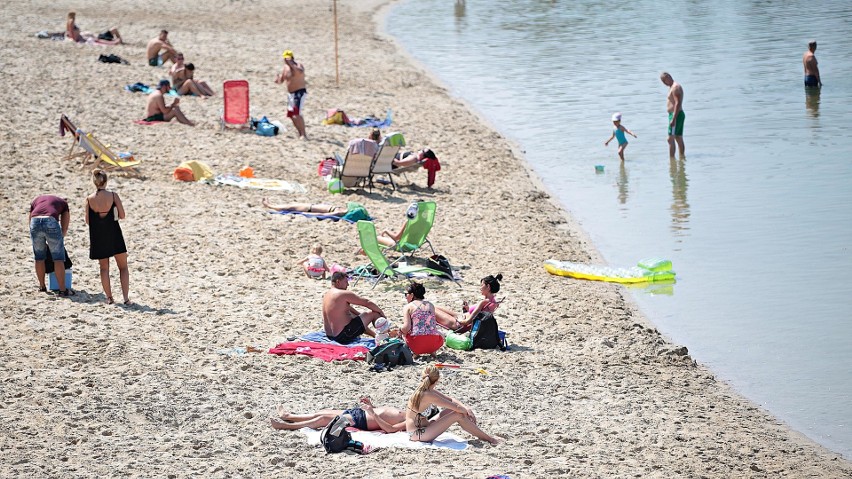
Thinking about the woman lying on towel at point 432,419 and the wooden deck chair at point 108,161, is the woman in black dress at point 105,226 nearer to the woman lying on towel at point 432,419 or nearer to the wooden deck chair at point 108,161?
the woman lying on towel at point 432,419

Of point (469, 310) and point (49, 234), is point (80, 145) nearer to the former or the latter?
point (49, 234)

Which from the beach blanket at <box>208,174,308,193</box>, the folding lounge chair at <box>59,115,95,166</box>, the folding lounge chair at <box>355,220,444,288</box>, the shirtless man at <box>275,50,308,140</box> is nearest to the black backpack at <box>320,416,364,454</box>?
the folding lounge chair at <box>355,220,444,288</box>

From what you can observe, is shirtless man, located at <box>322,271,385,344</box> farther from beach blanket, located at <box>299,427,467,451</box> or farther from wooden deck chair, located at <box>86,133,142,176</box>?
wooden deck chair, located at <box>86,133,142,176</box>

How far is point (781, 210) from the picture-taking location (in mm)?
14172

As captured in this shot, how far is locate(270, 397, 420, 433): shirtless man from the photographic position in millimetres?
7477

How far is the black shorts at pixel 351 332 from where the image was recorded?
9.24 meters

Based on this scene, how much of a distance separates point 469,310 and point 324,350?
1391 mm

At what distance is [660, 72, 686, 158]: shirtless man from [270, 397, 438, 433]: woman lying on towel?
956 cm

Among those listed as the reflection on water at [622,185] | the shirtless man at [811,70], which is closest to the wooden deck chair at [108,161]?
the reflection on water at [622,185]

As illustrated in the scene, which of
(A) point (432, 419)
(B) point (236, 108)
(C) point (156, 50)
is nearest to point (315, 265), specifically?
(A) point (432, 419)

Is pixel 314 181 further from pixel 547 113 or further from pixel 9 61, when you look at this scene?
pixel 9 61

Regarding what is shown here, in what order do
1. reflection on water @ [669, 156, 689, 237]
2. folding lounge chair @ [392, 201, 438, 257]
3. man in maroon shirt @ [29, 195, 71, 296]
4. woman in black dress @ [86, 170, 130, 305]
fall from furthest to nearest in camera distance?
reflection on water @ [669, 156, 689, 237], folding lounge chair @ [392, 201, 438, 257], man in maroon shirt @ [29, 195, 71, 296], woman in black dress @ [86, 170, 130, 305]

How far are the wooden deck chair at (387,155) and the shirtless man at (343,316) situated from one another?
512 centimetres

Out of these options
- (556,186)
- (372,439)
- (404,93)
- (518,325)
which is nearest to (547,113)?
(404,93)
